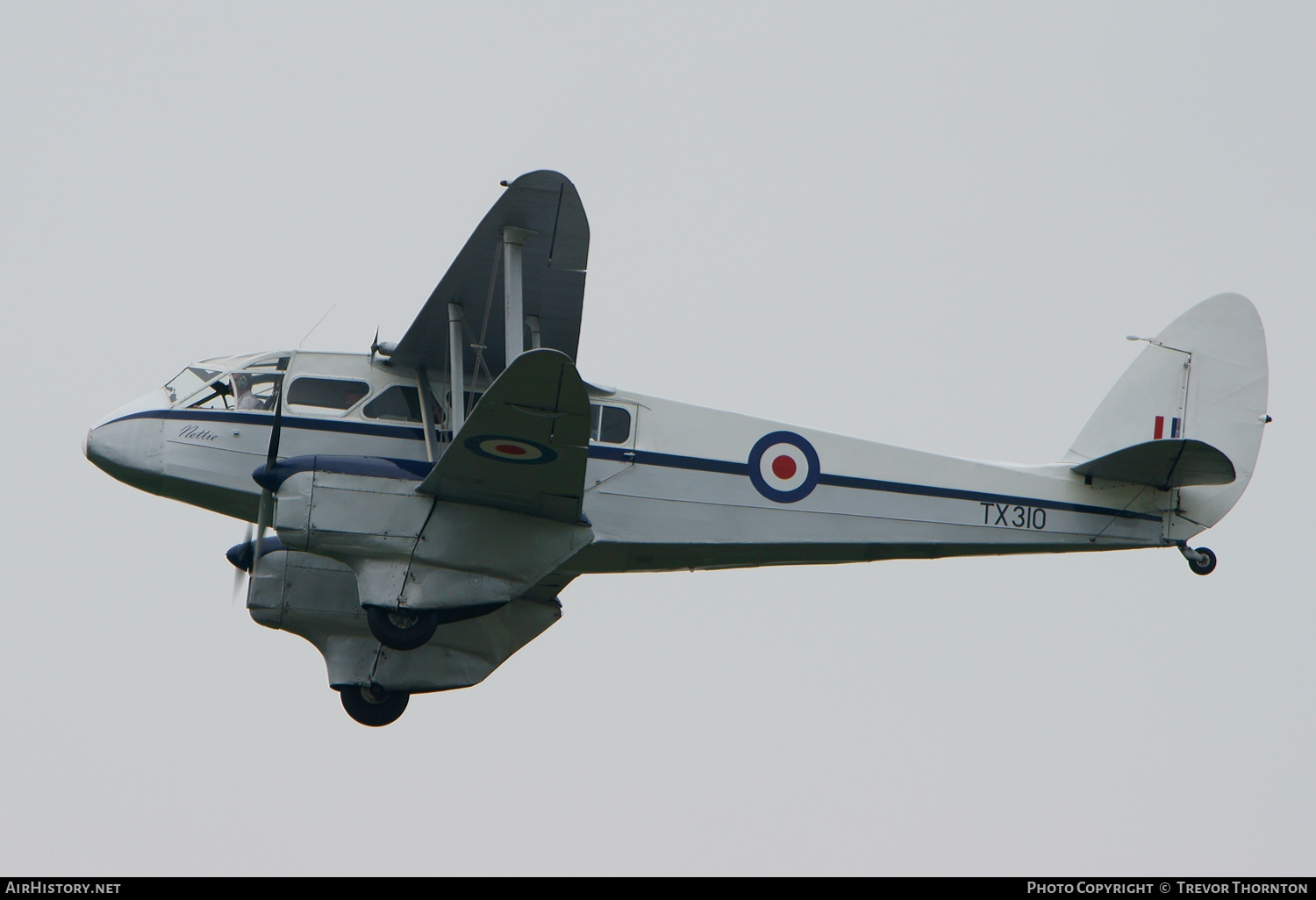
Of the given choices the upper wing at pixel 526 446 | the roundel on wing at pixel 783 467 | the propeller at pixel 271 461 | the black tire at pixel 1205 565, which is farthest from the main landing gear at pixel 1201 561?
the propeller at pixel 271 461

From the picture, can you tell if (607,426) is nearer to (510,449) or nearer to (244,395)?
(510,449)

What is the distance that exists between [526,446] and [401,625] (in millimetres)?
2159

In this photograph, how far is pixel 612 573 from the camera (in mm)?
13219

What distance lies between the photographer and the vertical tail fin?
13688 mm

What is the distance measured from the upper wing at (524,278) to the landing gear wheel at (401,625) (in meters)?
2.58

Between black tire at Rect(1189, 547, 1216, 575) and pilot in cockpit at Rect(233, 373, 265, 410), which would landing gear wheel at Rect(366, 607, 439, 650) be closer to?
pilot in cockpit at Rect(233, 373, 265, 410)

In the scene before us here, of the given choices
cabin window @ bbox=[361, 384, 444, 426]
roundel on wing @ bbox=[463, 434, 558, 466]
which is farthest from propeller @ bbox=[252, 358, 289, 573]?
roundel on wing @ bbox=[463, 434, 558, 466]

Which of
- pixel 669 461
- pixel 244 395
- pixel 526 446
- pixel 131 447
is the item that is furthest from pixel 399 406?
pixel 669 461

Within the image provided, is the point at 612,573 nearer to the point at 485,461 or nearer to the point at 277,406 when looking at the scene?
the point at 485,461

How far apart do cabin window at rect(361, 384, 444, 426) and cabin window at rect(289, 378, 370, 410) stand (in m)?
0.16

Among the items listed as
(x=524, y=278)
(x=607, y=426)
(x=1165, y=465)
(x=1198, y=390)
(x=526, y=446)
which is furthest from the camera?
(x=1198, y=390)

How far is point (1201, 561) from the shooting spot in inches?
514

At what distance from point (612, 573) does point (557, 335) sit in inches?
99.1
